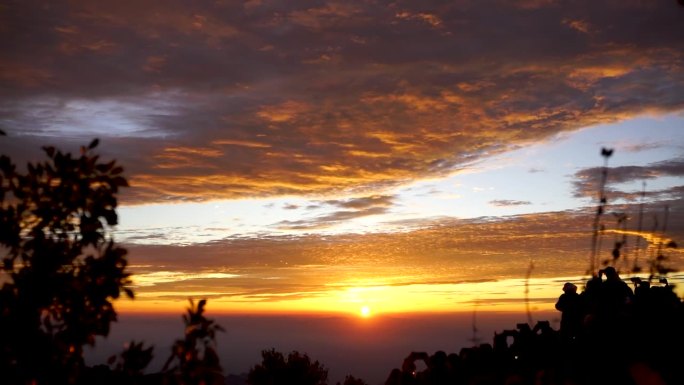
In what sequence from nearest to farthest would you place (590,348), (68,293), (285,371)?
(68,293) < (590,348) < (285,371)

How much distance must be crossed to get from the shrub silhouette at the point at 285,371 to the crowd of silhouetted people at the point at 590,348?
27.5 meters

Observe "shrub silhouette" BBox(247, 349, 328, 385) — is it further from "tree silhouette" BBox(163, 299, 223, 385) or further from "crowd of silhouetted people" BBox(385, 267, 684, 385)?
"tree silhouette" BBox(163, 299, 223, 385)

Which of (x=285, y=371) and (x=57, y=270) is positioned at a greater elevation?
(x=57, y=270)

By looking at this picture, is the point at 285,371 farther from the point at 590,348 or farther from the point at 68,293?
the point at 68,293

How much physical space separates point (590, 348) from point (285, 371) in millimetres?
31587

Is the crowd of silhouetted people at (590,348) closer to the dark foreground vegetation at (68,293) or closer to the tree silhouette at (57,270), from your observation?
the dark foreground vegetation at (68,293)

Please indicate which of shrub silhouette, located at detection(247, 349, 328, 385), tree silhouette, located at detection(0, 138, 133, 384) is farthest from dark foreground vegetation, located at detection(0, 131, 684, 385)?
shrub silhouette, located at detection(247, 349, 328, 385)

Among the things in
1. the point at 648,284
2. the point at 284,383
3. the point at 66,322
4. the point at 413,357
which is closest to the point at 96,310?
the point at 66,322

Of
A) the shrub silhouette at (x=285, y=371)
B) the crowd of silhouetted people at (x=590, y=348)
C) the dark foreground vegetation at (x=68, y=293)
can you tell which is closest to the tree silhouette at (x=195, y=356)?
the dark foreground vegetation at (x=68, y=293)

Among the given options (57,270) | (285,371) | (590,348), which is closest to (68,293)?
(57,270)

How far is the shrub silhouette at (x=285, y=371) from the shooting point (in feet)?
121

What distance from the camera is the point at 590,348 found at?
328 inches

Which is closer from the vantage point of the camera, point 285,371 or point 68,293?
point 68,293

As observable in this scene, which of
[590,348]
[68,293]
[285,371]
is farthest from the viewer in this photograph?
[285,371]
